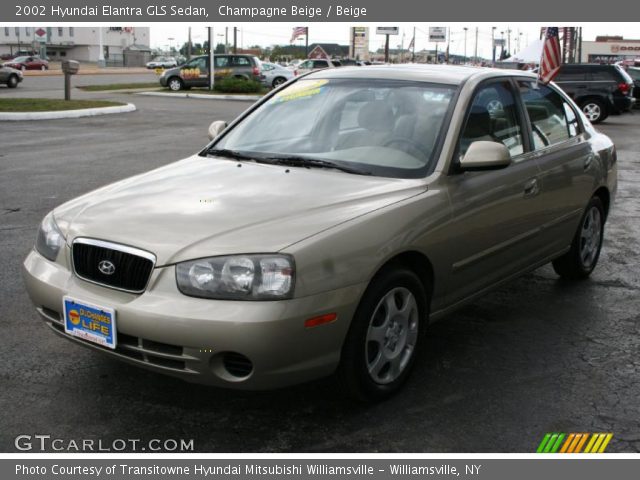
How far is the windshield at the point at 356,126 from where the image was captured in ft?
13.2

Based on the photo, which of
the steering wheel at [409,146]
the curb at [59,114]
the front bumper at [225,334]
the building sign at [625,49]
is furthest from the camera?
the building sign at [625,49]

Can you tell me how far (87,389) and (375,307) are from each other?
1.48m

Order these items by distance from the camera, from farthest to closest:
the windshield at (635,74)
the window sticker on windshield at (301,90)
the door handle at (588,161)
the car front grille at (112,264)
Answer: the windshield at (635,74), the door handle at (588,161), the window sticker on windshield at (301,90), the car front grille at (112,264)

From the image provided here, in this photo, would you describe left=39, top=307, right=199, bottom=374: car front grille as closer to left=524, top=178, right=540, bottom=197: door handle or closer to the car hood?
the car hood

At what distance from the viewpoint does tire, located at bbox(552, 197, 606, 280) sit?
554 centimetres

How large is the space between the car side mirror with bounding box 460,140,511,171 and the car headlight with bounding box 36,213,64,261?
2.07 m

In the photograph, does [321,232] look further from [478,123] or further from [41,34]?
[41,34]

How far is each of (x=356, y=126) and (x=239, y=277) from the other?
1583 millimetres

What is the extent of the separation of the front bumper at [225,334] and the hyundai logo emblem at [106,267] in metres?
0.07

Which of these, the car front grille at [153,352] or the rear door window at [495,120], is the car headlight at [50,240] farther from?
the rear door window at [495,120]

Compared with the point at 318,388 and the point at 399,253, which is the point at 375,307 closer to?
the point at 399,253

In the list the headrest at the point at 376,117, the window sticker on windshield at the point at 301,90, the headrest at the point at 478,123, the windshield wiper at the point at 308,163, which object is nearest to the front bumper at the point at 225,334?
the windshield wiper at the point at 308,163

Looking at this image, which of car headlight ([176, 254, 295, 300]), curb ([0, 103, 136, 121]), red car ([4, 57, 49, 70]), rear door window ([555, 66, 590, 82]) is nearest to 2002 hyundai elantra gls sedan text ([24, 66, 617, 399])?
car headlight ([176, 254, 295, 300])
